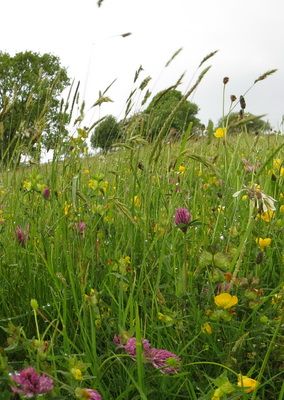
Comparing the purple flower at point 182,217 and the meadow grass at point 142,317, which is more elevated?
the purple flower at point 182,217

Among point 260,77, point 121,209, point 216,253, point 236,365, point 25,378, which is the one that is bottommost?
point 236,365

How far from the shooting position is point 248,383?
0.95 meters

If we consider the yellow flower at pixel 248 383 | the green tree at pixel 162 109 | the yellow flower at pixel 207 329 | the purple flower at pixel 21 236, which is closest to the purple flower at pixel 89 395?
the yellow flower at pixel 248 383

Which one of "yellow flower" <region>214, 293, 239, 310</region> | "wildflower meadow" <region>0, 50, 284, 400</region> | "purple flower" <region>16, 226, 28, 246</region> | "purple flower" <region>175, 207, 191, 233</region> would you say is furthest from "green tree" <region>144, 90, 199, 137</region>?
"purple flower" <region>16, 226, 28, 246</region>

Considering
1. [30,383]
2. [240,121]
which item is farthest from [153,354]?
[240,121]

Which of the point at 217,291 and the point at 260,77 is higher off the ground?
the point at 260,77

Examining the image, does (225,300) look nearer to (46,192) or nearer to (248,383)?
(248,383)

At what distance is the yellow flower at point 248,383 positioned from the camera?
0.93m

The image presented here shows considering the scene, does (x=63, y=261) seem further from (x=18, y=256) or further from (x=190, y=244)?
(x=190, y=244)

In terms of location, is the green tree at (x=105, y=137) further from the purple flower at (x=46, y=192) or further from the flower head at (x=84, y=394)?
the flower head at (x=84, y=394)

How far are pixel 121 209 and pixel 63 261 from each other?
0.49 meters

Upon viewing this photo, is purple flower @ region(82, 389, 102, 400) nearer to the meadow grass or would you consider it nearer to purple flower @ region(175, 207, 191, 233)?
the meadow grass

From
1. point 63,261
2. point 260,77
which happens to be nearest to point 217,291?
point 63,261

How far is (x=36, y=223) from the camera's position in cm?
171
